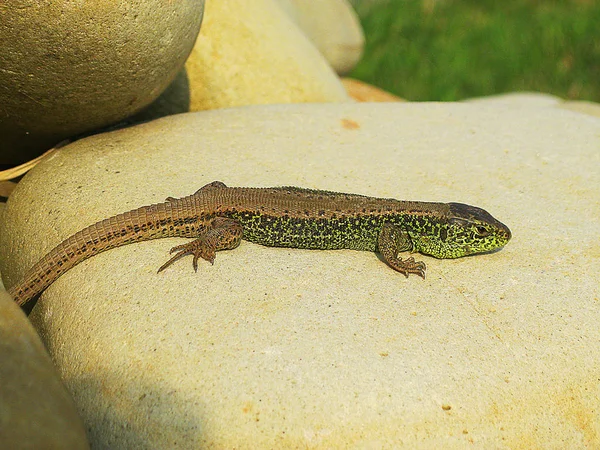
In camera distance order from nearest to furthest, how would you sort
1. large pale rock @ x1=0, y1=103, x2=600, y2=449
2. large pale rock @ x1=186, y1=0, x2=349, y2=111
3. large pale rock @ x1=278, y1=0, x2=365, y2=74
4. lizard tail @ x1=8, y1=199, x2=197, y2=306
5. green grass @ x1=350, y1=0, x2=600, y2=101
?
large pale rock @ x1=0, y1=103, x2=600, y2=449 → lizard tail @ x1=8, y1=199, x2=197, y2=306 → large pale rock @ x1=186, y1=0, x2=349, y2=111 → large pale rock @ x1=278, y1=0, x2=365, y2=74 → green grass @ x1=350, y1=0, x2=600, y2=101

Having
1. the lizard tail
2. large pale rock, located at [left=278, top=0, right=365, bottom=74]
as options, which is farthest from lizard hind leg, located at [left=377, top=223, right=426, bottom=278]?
large pale rock, located at [left=278, top=0, right=365, bottom=74]

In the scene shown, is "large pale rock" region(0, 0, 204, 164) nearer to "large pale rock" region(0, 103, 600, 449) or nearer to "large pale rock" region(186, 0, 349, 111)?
"large pale rock" region(0, 103, 600, 449)

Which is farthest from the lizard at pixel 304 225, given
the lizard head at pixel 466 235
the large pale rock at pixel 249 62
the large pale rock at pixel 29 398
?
the large pale rock at pixel 249 62

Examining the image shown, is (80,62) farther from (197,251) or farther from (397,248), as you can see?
(397,248)

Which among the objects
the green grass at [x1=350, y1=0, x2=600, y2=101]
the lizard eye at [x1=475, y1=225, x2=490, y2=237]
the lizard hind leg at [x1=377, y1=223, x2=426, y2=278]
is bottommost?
the green grass at [x1=350, y1=0, x2=600, y2=101]

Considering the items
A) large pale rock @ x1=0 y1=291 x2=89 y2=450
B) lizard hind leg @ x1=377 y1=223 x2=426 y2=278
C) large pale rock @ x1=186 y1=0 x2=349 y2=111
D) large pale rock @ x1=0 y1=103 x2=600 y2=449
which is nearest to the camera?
large pale rock @ x1=0 y1=291 x2=89 y2=450

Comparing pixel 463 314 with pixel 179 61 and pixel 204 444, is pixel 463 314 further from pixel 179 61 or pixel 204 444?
pixel 179 61

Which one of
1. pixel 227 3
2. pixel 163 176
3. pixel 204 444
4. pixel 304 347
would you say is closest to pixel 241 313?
pixel 304 347
